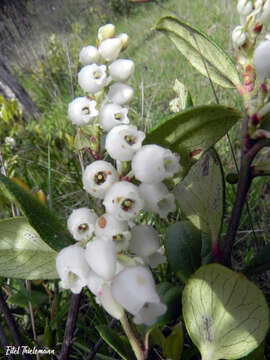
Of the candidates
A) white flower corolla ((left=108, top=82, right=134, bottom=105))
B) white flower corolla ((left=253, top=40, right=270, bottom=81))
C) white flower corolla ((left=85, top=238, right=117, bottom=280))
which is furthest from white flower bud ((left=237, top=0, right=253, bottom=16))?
white flower corolla ((left=85, top=238, right=117, bottom=280))

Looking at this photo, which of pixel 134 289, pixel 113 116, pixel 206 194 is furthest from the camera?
pixel 206 194

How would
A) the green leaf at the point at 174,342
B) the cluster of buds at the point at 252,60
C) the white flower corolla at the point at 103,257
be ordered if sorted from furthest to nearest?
the green leaf at the point at 174,342
the cluster of buds at the point at 252,60
the white flower corolla at the point at 103,257

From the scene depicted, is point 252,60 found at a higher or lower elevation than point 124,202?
higher

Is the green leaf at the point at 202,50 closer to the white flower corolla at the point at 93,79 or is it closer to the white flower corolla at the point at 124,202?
the white flower corolla at the point at 93,79

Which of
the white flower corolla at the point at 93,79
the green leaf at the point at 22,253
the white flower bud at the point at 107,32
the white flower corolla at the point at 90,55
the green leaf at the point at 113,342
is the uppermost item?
the white flower bud at the point at 107,32

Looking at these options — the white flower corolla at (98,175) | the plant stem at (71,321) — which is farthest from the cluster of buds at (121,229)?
the plant stem at (71,321)

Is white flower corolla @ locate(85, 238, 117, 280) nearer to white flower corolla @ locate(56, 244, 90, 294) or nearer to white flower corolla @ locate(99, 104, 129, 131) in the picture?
white flower corolla @ locate(56, 244, 90, 294)

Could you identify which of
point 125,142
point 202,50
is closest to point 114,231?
point 125,142

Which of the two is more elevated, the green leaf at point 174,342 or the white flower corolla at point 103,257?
the white flower corolla at point 103,257

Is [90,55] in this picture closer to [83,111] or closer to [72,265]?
[83,111]
